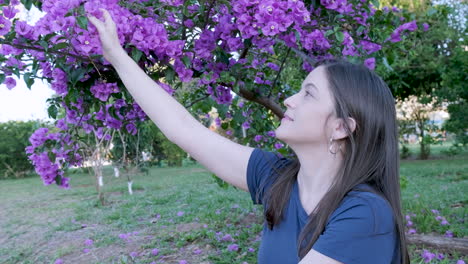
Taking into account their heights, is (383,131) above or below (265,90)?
below

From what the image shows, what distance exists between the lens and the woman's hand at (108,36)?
1.31m

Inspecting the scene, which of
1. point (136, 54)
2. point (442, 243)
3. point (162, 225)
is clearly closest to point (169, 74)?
point (136, 54)

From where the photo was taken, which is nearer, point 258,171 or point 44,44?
point 44,44

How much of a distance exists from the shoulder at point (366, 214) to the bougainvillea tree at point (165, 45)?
28.5 inches

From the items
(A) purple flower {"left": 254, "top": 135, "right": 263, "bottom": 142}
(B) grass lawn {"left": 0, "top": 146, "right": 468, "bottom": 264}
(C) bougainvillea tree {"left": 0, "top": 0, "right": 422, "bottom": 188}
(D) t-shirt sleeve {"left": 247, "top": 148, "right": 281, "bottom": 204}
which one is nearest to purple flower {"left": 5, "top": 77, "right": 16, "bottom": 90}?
(C) bougainvillea tree {"left": 0, "top": 0, "right": 422, "bottom": 188}

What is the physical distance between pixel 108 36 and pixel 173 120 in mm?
341

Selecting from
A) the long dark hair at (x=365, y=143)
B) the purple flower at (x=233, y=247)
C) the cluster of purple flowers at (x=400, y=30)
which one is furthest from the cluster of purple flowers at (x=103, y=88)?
the purple flower at (x=233, y=247)

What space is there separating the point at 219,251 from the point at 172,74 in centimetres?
254

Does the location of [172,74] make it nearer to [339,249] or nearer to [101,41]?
[101,41]

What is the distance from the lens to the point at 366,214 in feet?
3.65

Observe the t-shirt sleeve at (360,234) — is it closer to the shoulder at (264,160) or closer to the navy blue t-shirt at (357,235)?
the navy blue t-shirt at (357,235)

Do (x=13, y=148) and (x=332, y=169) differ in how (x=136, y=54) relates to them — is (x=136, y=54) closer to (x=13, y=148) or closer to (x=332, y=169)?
(x=332, y=169)

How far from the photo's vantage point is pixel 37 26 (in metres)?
1.43

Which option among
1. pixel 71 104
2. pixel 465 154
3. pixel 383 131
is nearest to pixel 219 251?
pixel 71 104
